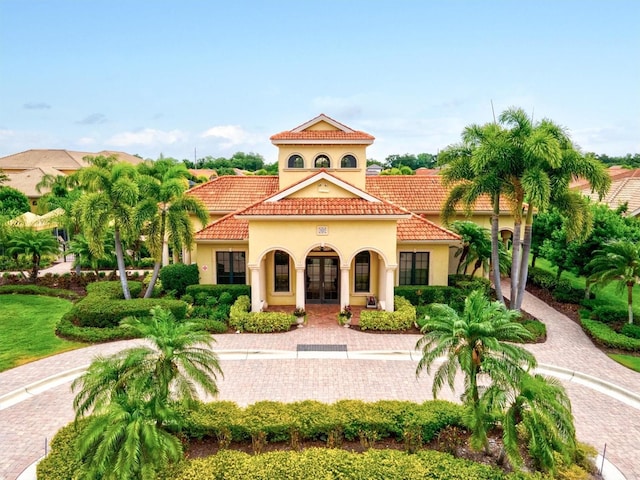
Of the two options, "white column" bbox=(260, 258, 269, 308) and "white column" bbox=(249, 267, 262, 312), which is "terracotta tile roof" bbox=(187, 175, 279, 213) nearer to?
"white column" bbox=(260, 258, 269, 308)

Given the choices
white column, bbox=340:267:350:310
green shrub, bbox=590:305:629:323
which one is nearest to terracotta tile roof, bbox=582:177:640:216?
green shrub, bbox=590:305:629:323

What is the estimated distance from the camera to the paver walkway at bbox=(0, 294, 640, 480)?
36.8 ft

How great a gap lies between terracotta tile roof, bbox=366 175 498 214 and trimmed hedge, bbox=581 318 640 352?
9566 millimetres

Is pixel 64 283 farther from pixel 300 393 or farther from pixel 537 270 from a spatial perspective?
pixel 537 270

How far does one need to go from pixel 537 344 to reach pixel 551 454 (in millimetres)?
9854

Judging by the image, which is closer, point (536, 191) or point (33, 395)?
point (33, 395)

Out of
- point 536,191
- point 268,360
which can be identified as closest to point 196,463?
point 268,360

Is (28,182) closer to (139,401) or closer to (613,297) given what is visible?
(139,401)

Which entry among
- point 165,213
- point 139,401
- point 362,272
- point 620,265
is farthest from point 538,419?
point 165,213

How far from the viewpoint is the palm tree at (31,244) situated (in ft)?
81.4

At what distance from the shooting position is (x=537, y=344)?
17.5 m

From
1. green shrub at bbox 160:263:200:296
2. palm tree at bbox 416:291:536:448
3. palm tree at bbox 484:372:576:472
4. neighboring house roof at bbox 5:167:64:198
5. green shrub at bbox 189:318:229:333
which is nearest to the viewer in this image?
palm tree at bbox 484:372:576:472

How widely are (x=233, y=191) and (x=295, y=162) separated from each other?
4.84 meters

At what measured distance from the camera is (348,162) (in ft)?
81.0
